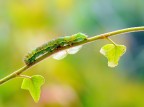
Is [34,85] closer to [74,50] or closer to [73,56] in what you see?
[74,50]

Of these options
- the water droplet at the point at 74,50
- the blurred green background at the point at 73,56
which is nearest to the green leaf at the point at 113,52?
the water droplet at the point at 74,50

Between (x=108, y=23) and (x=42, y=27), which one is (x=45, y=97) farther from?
(x=108, y=23)

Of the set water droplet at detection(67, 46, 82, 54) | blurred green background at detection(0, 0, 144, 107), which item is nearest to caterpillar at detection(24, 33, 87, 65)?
water droplet at detection(67, 46, 82, 54)

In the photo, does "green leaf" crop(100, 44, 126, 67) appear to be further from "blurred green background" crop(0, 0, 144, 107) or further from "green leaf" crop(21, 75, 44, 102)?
"blurred green background" crop(0, 0, 144, 107)

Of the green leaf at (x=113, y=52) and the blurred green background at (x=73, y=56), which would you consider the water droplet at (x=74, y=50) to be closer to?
the green leaf at (x=113, y=52)

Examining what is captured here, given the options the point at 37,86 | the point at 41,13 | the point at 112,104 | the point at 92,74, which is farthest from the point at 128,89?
the point at 37,86

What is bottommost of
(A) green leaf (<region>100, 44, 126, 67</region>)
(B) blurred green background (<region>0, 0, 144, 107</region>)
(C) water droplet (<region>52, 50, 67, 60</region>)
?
(A) green leaf (<region>100, 44, 126, 67</region>)
